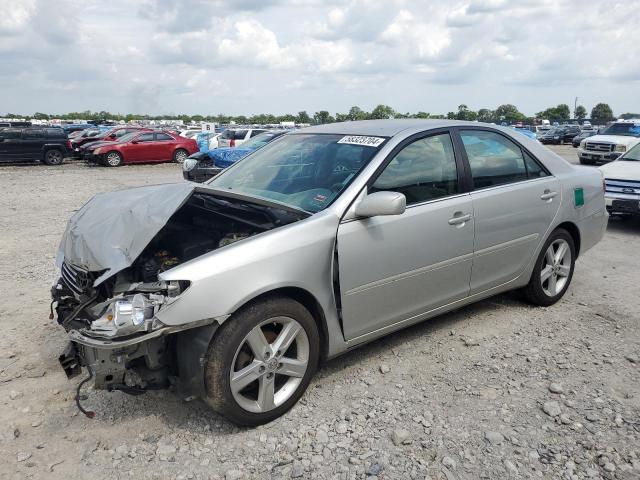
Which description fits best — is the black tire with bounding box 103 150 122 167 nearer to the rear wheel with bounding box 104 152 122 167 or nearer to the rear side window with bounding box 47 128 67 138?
the rear wheel with bounding box 104 152 122 167

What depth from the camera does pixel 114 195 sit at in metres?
3.88

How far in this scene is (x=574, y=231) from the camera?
483 cm

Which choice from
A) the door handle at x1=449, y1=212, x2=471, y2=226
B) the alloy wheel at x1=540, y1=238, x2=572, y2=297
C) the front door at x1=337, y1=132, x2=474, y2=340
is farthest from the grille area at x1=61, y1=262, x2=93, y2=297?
the alloy wheel at x1=540, y1=238, x2=572, y2=297

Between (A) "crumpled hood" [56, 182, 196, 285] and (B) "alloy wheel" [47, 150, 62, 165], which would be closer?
(A) "crumpled hood" [56, 182, 196, 285]

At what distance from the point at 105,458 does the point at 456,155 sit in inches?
118

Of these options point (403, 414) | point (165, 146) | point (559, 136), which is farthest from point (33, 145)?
point (559, 136)

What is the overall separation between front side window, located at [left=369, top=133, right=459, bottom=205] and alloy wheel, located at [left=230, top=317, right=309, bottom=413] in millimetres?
1054

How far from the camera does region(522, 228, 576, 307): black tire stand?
456 cm

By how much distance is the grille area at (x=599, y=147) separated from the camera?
61.3 ft

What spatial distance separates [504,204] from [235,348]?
2423 mm

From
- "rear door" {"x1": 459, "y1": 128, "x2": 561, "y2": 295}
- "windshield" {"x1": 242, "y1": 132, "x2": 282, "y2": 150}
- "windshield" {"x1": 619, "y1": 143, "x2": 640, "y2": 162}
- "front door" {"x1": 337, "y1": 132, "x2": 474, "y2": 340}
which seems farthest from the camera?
"windshield" {"x1": 242, "y1": 132, "x2": 282, "y2": 150}

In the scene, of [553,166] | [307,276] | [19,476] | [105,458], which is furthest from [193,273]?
[553,166]

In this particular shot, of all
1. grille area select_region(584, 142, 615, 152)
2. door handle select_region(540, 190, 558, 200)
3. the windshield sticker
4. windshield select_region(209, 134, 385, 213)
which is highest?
the windshield sticker

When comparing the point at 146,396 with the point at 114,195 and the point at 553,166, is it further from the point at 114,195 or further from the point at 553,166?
the point at 553,166
